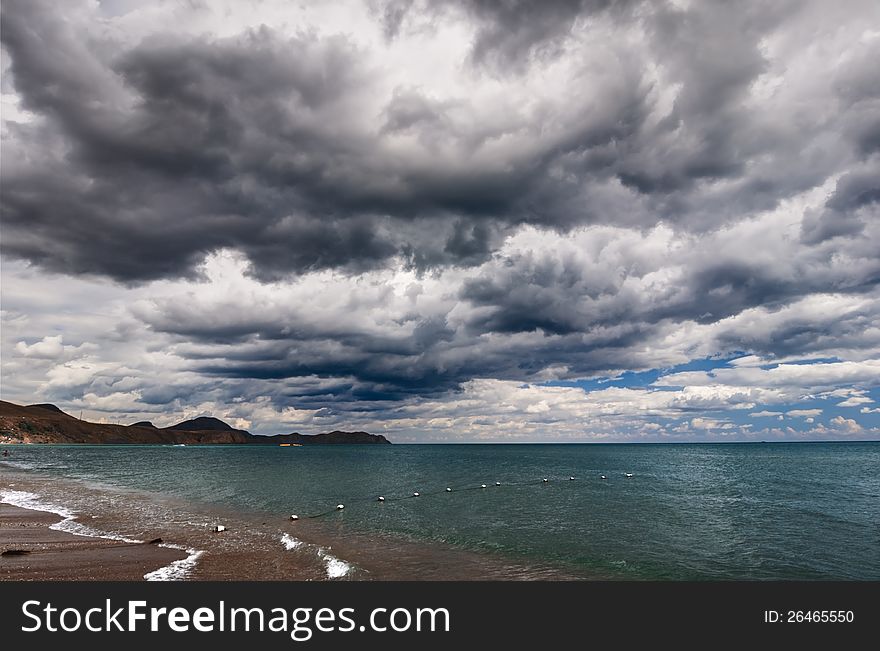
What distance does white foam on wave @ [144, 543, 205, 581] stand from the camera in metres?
22.9

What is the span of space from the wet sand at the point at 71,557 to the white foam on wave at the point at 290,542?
19.8ft

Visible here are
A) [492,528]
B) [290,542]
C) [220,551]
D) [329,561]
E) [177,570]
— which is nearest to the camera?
[177,570]

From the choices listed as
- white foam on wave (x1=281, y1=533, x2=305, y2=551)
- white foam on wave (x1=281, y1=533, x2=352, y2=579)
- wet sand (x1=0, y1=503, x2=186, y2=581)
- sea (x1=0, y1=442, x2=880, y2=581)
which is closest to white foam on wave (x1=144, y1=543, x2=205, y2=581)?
sea (x1=0, y1=442, x2=880, y2=581)

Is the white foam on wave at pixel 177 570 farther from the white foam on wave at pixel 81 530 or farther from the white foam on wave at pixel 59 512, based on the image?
the white foam on wave at pixel 59 512

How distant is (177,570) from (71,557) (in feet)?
23.0

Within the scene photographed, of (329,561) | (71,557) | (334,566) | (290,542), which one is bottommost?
(290,542)

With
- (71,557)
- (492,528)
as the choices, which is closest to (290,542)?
(71,557)

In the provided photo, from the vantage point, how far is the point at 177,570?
2442 centimetres

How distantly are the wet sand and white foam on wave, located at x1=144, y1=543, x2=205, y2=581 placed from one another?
1.26 feet

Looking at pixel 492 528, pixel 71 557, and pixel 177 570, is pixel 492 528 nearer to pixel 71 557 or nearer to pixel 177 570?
pixel 177 570
